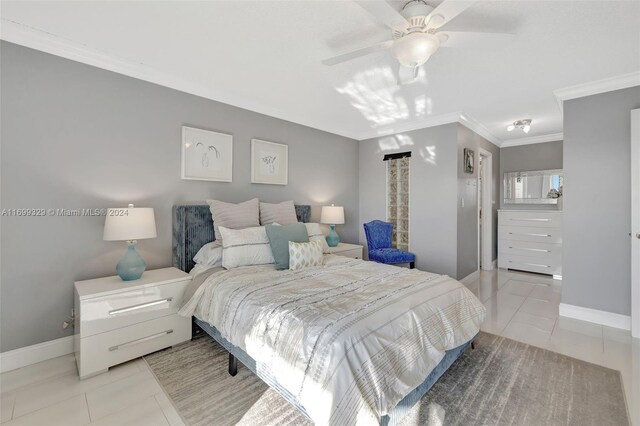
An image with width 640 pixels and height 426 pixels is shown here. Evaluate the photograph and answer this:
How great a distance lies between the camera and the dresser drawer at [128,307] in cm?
196

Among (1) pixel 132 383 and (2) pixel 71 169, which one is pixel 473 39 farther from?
(1) pixel 132 383

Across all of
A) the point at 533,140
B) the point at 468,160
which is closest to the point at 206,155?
the point at 468,160

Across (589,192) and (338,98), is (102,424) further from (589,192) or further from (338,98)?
(589,192)

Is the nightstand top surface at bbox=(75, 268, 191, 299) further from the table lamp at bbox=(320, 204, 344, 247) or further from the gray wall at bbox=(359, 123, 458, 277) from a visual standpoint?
the gray wall at bbox=(359, 123, 458, 277)

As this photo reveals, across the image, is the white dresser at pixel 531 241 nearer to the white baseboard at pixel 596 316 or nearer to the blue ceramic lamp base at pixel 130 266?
the white baseboard at pixel 596 316

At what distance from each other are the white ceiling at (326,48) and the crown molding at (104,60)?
A: 1 centimetres

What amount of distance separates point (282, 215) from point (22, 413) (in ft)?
8.07

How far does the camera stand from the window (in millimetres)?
4492

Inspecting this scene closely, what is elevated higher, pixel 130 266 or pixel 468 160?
Answer: pixel 468 160

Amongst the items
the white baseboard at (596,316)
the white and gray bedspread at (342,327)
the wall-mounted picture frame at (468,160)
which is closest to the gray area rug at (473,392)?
the white and gray bedspread at (342,327)

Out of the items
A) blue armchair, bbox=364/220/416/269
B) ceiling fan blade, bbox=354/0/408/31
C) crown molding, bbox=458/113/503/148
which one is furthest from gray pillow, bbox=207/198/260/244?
crown molding, bbox=458/113/503/148

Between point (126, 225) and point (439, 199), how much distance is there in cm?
378

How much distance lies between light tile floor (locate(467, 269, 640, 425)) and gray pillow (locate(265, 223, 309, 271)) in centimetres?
207

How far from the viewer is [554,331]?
107 inches
